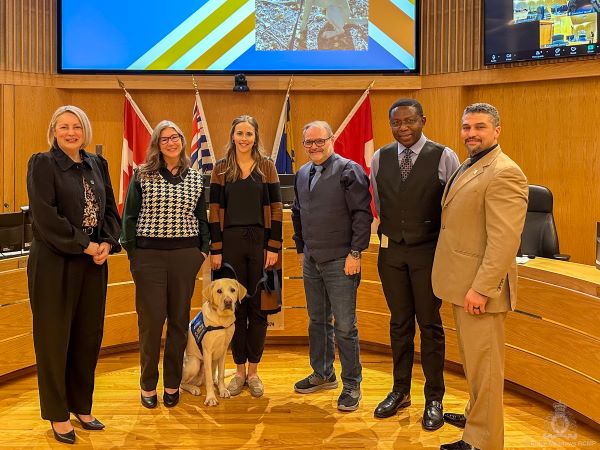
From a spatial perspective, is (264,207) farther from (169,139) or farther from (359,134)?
(359,134)

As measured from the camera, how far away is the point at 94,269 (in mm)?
3254

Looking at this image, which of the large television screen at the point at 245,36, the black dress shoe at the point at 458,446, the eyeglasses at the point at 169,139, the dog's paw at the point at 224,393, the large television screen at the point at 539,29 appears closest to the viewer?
the black dress shoe at the point at 458,446

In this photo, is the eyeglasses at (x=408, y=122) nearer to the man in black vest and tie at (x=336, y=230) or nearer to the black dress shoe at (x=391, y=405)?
the man in black vest and tie at (x=336, y=230)

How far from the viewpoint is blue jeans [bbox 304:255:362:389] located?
3.67m

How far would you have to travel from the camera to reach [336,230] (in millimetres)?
3623

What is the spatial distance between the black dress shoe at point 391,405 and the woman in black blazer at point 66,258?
1.60 meters

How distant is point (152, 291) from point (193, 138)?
2.90m

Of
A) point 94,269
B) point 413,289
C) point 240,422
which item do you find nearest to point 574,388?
point 413,289

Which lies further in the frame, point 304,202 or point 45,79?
point 45,79

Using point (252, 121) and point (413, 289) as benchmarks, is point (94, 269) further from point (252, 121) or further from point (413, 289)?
point (413, 289)

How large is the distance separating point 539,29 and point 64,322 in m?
4.49

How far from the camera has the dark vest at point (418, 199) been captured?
130 inches

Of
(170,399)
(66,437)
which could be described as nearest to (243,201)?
(170,399)

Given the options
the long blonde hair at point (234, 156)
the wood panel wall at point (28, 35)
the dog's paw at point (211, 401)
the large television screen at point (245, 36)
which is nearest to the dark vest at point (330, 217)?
the long blonde hair at point (234, 156)
